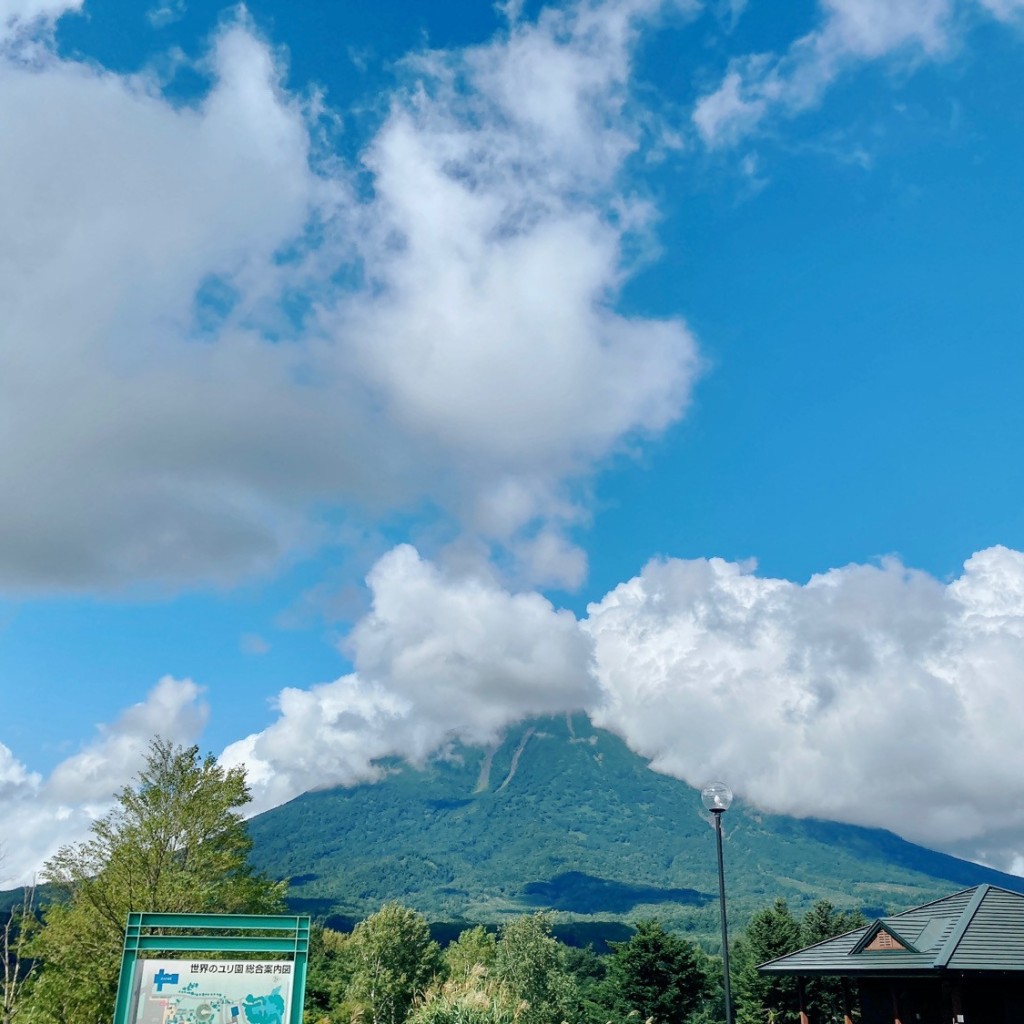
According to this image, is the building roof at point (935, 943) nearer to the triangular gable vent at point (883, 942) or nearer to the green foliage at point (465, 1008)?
the triangular gable vent at point (883, 942)

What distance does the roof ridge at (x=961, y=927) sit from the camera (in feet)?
75.4

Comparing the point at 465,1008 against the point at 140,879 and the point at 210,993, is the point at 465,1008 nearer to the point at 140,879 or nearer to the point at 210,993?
the point at 210,993

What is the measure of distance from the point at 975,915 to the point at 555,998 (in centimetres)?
5317

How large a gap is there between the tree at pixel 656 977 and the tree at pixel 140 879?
1226 inches

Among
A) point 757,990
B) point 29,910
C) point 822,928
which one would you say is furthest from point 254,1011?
point 822,928

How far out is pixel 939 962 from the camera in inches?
894

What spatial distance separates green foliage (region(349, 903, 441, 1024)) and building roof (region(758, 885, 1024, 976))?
4580 cm

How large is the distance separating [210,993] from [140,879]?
481 inches

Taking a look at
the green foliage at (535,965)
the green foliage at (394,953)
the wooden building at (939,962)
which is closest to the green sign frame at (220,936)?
the wooden building at (939,962)

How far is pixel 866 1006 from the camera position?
27578mm

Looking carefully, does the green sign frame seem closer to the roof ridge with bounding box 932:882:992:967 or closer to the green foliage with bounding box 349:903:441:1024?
the roof ridge with bounding box 932:882:992:967

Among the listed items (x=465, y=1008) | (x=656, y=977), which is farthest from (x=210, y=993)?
(x=656, y=977)

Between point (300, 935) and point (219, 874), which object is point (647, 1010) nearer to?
point (219, 874)

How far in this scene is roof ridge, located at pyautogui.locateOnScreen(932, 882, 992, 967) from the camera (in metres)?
23.0
